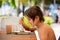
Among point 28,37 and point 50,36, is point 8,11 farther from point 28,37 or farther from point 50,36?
point 50,36

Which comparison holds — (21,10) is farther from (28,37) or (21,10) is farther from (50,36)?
(50,36)

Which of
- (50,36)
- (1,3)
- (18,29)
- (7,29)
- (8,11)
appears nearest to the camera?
(50,36)

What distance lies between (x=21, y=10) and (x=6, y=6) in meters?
0.41

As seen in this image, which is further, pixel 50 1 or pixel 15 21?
pixel 50 1

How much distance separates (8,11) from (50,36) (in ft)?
8.44

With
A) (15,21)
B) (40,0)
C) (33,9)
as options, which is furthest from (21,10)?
(33,9)

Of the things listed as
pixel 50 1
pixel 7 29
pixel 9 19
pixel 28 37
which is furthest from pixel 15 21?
pixel 50 1

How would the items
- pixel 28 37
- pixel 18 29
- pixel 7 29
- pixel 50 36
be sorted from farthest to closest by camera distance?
pixel 18 29 → pixel 7 29 → pixel 28 37 → pixel 50 36

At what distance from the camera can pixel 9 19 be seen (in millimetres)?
3402

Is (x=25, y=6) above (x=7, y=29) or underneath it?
above

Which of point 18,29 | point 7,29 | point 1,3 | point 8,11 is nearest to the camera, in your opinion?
point 7,29

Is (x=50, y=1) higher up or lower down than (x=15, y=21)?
higher up

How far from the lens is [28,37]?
2625 mm

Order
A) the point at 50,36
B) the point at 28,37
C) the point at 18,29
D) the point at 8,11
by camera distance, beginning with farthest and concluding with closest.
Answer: the point at 8,11, the point at 18,29, the point at 28,37, the point at 50,36
